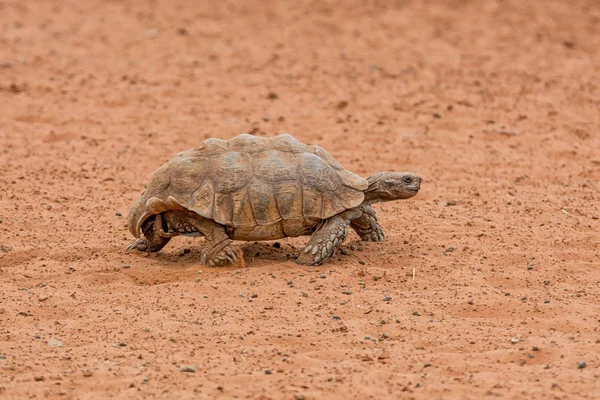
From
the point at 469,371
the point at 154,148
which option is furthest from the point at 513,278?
the point at 154,148

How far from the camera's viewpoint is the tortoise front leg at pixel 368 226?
7.74 metres

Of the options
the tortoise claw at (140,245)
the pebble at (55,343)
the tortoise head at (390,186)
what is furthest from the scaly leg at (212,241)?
the pebble at (55,343)

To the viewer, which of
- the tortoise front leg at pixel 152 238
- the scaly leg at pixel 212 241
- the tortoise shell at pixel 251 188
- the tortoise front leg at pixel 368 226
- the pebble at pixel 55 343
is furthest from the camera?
the tortoise front leg at pixel 368 226

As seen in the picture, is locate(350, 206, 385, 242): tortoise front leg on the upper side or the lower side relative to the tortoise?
lower

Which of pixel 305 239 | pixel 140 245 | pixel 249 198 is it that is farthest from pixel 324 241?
pixel 140 245

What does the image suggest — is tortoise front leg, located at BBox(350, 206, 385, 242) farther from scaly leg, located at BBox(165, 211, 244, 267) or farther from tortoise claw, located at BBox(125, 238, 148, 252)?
tortoise claw, located at BBox(125, 238, 148, 252)

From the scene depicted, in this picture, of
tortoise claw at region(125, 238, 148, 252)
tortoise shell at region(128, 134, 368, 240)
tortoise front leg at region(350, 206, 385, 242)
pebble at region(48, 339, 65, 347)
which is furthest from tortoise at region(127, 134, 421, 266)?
pebble at region(48, 339, 65, 347)

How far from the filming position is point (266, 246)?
7855 millimetres

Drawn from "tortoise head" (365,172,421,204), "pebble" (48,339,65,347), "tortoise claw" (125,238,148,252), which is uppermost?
"tortoise head" (365,172,421,204)

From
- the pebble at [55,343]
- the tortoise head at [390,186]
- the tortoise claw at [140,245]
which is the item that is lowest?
the tortoise claw at [140,245]

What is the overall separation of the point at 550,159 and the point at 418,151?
4.24 ft

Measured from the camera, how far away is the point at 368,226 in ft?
25.5

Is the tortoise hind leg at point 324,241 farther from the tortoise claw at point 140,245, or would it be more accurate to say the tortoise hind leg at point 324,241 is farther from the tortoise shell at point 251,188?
the tortoise claw at point 140,245

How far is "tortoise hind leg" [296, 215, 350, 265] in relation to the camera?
7.18 meters
